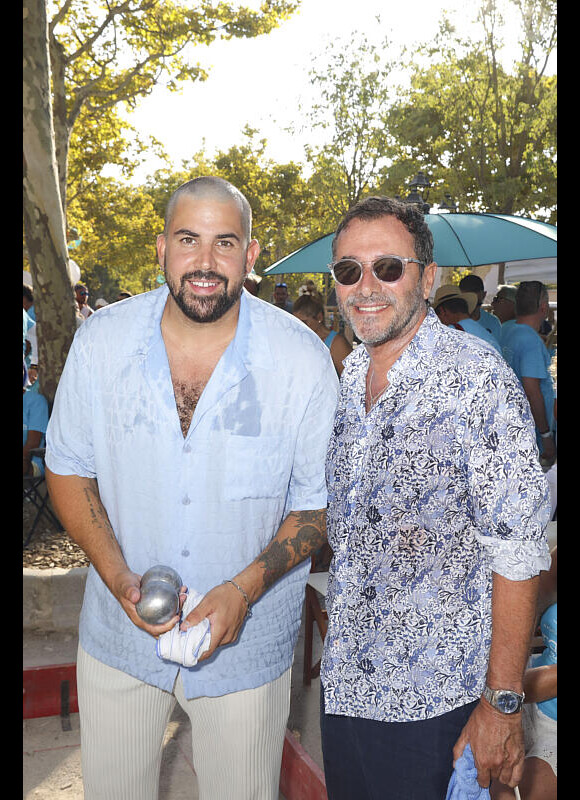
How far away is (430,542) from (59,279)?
592cm

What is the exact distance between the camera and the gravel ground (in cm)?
613

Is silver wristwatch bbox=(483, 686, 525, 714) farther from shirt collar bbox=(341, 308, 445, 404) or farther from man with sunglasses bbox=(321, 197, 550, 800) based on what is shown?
shirt collar bbox=(341, 308, 445, 404)

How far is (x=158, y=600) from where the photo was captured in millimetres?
2141

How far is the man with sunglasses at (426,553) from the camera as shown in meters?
1.89

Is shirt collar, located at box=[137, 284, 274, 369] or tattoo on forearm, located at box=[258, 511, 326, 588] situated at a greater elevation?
shirt collar, located at box=[137, 284, 274, 369]

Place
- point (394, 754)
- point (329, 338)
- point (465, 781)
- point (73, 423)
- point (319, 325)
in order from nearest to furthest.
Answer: point (465, 781) < point (394, 754) < point (73, 423) < point (329, 338) < point (319, 325)

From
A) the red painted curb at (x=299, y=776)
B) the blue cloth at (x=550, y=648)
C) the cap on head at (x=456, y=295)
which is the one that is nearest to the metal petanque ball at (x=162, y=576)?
the blue cloth at (x=550, y=648)

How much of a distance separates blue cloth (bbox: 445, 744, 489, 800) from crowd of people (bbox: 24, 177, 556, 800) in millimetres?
25

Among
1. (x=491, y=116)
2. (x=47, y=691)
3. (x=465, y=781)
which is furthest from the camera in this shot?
(x=491, y=116)

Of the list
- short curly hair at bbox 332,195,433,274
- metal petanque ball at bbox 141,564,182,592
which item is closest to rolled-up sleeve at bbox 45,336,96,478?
metal petanque ball at bbox 141,564,182,592

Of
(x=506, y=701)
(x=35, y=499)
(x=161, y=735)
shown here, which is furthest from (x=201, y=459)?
(x=35, y=499)

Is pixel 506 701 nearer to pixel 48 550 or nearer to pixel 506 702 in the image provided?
pixel 506 702

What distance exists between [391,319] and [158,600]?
104 cm

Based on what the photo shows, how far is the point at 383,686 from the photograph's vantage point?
2.04 metres
